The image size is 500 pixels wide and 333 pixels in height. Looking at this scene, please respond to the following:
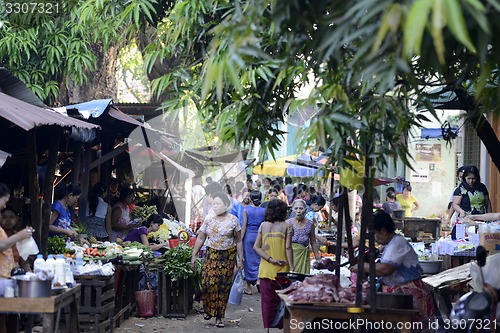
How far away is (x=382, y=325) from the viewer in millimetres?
7004

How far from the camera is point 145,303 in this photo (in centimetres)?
1234

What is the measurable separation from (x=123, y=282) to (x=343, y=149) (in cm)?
624

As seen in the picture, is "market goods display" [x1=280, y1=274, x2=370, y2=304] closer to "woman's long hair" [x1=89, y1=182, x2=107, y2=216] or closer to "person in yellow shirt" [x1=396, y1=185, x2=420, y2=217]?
"woman's long hair" [x1=89, y1=182, x2=107, y2=216]

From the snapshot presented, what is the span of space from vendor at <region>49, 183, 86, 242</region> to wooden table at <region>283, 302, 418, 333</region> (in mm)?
5136

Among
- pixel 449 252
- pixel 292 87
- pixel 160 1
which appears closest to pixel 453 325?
pixel 292 87

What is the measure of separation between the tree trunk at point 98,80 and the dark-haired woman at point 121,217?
5022 mm

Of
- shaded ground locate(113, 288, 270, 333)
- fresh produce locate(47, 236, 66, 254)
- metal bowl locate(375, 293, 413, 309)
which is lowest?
shaded ground locate(113, 288, 270, 333)

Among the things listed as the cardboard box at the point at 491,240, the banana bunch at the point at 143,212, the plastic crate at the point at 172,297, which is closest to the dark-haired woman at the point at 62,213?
the plastic crate at the point at 172,297

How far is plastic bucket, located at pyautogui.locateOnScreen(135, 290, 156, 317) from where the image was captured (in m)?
12.3

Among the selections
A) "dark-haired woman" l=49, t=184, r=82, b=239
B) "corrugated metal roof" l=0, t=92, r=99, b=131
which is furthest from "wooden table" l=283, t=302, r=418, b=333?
"dark-haired woman" l=49, t=184, r=82, b=239

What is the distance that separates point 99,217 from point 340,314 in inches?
290

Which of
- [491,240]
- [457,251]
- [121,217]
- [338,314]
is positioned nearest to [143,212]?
[121,217]

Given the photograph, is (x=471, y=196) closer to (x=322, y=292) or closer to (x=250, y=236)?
(x=250, y=236)

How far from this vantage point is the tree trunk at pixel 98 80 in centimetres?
1875
